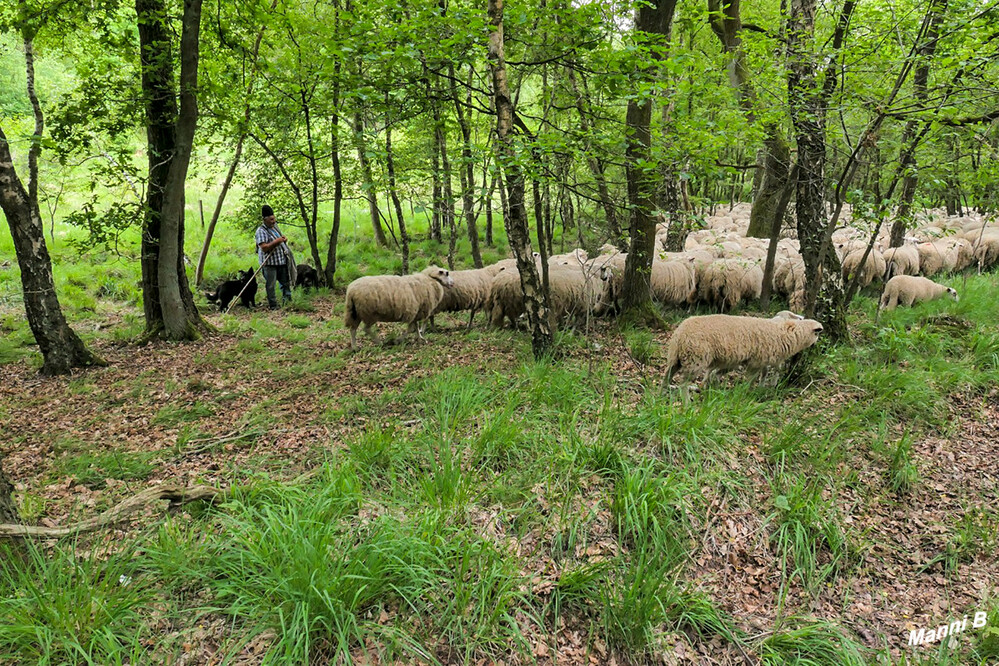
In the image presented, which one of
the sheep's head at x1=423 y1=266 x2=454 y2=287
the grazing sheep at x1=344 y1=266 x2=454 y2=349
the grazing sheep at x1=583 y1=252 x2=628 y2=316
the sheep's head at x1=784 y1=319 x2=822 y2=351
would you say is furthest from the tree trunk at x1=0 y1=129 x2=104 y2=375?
the sheep's head at x1=784 y1=319 x2=822 y2=351

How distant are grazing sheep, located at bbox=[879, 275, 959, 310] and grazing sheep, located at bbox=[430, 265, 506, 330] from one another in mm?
7255

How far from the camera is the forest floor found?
2.67 m

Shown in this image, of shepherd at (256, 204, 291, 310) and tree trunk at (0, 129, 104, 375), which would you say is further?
shepherd at (256, 204, 291, 310)

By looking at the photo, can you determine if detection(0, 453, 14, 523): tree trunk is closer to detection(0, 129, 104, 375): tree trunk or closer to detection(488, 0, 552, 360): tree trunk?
detection(488, 0, 552, 360): tree trunk

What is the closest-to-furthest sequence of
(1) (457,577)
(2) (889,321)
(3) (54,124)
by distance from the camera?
1. (1) (457,577)
2. (3) (54,124)
3. (2) (889,321)

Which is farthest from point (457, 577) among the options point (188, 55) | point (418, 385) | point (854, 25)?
point (854, 25)

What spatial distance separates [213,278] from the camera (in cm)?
1405

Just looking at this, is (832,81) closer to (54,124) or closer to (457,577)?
(457,577)

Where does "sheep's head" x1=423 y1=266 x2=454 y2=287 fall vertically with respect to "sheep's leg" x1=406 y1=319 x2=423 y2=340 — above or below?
above

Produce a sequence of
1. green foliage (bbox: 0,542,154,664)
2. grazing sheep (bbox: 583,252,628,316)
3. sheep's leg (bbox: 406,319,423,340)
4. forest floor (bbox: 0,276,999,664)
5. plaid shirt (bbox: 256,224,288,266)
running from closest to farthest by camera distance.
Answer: green foliage (bbox: 0,542,154,664) → forest floor (bbox: 0,276,999,664) → sheep's leg (bbox: 406,319,423,340) → grazing sheep (bbox: 583,252,628,316) → plaid shirt (bbox: 256,224,288,266)

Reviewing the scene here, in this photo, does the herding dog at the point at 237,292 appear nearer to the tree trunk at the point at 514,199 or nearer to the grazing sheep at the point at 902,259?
the tree trunk at the point at 514,199

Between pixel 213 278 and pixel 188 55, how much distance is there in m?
8.00

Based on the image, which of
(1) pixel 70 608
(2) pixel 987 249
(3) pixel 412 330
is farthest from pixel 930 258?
Answer: (1) pixel 70 608

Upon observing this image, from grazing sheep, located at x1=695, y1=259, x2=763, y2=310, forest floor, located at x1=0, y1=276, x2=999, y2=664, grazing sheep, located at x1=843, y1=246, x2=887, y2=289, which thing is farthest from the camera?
grazing sheep, located at x1=843, y1=246, x2=887, y2=289
